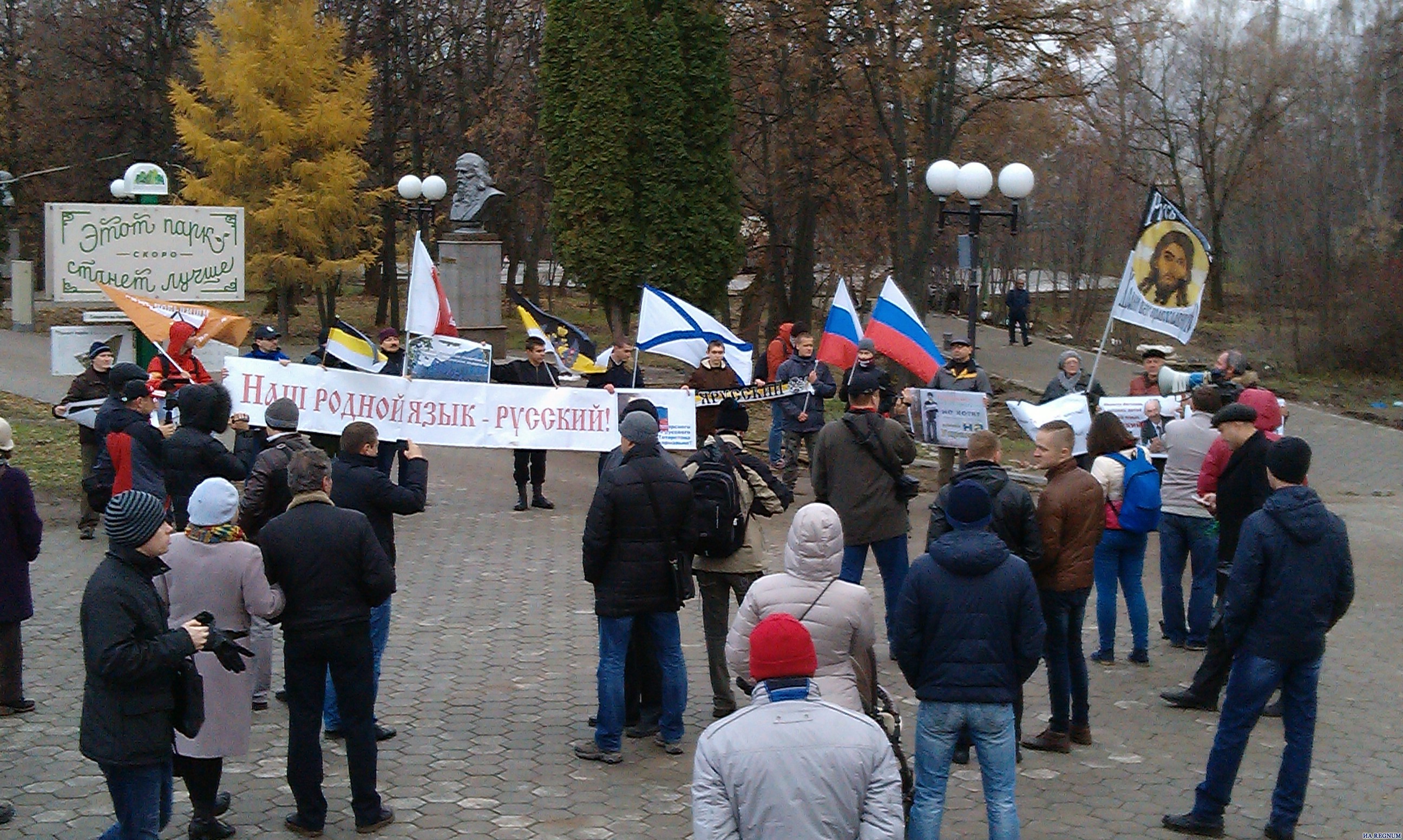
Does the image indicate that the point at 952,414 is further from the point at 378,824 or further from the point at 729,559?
the point at 378,824

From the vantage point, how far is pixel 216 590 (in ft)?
19.2

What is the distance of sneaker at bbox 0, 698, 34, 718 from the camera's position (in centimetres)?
767

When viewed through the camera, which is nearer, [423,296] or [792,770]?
[792,770]

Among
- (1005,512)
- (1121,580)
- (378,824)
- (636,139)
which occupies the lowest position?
(378,824)

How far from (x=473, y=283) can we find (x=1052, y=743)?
17.7 meters

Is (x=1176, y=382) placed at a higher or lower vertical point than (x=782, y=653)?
higher

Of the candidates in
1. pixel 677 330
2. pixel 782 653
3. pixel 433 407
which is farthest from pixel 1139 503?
pixel 433 407

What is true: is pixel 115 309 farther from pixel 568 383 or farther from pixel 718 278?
pixel 718 278

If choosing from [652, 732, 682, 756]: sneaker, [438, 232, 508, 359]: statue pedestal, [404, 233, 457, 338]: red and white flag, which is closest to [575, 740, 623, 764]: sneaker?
[652, 732, 682, 756]: sneaker

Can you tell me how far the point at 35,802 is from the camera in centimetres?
643

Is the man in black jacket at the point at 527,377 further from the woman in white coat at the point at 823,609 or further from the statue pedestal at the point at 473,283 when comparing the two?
the statue pedestal at the point at 473,283

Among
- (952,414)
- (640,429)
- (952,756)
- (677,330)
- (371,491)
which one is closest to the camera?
(952,756)

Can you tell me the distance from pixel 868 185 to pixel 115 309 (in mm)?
17249

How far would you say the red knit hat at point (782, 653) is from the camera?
Result: 3654mm
